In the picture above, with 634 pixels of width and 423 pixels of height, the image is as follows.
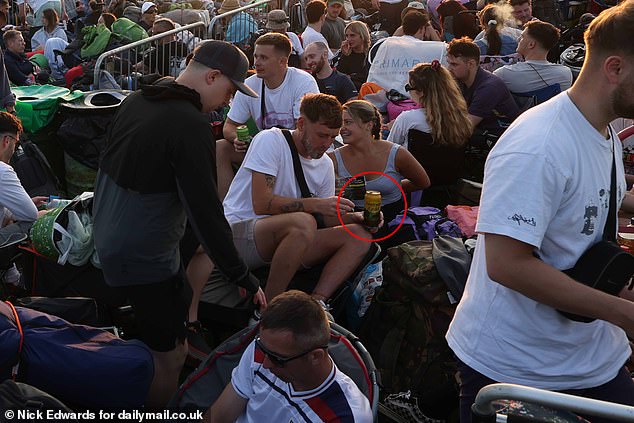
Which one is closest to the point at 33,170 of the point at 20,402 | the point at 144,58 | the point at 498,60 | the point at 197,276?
the point at 144,58

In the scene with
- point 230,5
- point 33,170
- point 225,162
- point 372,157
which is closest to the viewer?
point 372,157

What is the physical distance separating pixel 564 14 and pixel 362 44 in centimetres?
353

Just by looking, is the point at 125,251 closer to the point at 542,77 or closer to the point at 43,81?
the point at 542,77

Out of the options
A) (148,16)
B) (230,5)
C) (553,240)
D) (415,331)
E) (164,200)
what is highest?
(553,240)

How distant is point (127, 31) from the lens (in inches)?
445

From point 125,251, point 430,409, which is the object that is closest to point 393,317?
point 430,409

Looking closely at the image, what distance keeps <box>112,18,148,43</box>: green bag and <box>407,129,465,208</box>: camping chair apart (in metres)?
6.45

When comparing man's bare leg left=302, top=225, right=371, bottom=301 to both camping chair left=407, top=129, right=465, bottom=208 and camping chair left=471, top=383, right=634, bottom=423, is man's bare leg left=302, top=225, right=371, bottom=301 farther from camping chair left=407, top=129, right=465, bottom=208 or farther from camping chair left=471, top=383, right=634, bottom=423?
camping chair left=471, top=383, right=634, bottom=423

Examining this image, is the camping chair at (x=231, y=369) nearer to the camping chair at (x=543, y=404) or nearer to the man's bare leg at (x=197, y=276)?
the man's bare leg at (x=197, y=276)

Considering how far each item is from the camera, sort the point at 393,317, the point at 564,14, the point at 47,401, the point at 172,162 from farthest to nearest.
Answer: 1. the point at 564,14
2. the point at 393,317
3. the point at 172,162
4. the point at 47,401

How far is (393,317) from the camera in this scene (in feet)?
14.1

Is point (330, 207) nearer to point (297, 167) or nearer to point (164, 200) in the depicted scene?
point (297, 167)

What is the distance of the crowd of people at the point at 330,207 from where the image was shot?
89.7 inches

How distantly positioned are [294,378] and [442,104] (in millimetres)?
3623
